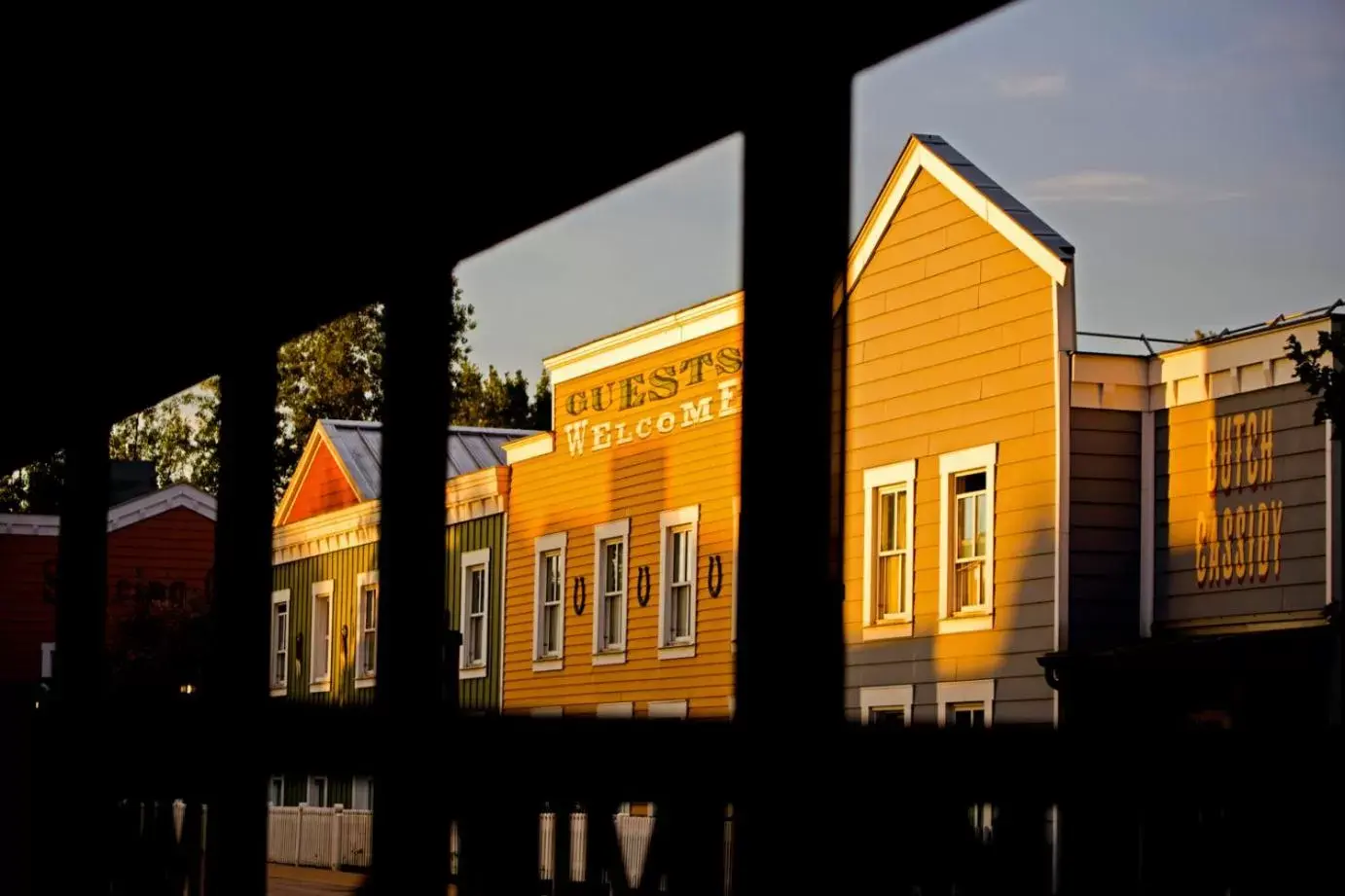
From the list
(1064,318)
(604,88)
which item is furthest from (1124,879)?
(1064,318)

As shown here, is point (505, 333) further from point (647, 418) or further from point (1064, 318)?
point (1064, 318)

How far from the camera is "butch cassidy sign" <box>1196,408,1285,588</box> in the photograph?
45.9ft

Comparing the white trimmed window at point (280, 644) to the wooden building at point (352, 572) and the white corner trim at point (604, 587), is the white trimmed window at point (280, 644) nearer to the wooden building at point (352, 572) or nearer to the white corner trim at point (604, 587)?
the wooden building at point (352, 572)

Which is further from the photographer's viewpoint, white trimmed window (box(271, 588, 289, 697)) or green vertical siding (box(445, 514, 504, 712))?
white trimmed window (box(271, 588, 289, 697))

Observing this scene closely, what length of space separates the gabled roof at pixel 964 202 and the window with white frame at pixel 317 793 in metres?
11.9

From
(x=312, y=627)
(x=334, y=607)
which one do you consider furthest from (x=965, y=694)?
(x=312, y=627)

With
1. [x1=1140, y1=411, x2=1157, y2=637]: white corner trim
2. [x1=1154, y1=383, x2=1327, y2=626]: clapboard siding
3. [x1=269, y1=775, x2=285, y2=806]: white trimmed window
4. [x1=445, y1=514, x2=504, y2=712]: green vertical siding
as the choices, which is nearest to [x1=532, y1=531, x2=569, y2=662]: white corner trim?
[x1=445, y1=514, x2=504, y2=712]: green vertical siding

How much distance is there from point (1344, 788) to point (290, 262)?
3686mm

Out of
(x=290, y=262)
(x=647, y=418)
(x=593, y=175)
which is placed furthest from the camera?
(x=647, y=418)

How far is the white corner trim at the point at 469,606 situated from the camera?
22.3 meters

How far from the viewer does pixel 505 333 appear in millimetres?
46156

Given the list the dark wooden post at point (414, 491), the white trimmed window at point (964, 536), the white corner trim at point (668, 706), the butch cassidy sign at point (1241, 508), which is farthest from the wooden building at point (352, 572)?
the dark wooden post at point (414, 491)

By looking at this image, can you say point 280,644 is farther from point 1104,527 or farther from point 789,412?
point 789,412

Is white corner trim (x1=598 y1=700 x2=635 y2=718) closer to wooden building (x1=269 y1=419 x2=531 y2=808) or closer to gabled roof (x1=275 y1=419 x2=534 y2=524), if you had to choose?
wooden building (x1=269 y1=419 x2=531 y2=808)
